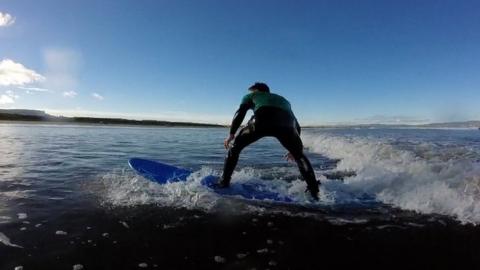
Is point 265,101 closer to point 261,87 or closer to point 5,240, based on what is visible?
point 261,87

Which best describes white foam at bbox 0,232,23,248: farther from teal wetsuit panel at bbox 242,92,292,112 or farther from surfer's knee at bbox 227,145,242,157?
teal wetsuit panel at bbox 242,92,292,112

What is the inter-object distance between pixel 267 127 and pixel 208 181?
189 cm

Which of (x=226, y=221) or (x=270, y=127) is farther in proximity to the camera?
(x=270, y=127)

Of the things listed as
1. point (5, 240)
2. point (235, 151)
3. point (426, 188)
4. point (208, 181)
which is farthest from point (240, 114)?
point (5, 240)

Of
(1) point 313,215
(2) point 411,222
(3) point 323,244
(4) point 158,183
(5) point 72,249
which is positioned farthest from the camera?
(4) point 158,183

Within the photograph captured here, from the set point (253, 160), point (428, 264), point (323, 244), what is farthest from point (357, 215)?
point (253, 160)

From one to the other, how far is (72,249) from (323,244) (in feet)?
10.2

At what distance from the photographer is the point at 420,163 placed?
34.6 feet

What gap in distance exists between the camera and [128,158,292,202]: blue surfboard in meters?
7.57

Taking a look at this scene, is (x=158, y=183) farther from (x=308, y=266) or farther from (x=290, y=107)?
(x=308, y=266)

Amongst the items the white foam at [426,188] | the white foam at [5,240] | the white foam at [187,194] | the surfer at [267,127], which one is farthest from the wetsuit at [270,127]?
the white foam at [5,240]

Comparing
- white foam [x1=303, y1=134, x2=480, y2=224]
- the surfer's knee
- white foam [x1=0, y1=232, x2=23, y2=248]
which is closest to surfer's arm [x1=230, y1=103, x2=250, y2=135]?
the surfer's knee

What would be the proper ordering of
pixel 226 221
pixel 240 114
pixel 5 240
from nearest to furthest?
1. pixel 5 240
2. pixel 226 221
3. pixel 240 114

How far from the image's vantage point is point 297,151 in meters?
7.62
